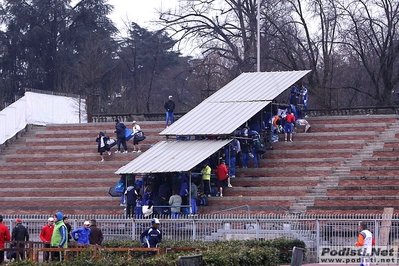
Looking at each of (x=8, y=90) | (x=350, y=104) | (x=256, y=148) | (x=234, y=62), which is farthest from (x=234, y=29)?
(x=256, y=148)

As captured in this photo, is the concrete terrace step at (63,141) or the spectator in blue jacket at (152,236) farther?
the concrete terrace step at (63,141)

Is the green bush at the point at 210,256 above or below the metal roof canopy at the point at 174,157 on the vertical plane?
below

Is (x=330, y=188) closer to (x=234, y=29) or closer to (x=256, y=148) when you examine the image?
(x=256, y=148)

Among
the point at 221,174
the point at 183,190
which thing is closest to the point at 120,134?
the point at 221,174

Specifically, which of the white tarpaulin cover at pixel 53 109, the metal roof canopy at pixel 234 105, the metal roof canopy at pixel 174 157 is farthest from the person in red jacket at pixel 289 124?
the white tarpaulin cover at pixel 53 109

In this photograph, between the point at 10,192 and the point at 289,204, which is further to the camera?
the point at 10,192

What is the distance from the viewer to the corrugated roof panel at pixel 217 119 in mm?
40281

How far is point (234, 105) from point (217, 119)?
168 cm

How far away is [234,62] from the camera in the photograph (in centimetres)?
6762

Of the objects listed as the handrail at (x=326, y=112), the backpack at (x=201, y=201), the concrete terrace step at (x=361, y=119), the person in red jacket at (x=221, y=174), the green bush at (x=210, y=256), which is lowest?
the green bush at (x=210, y=256)

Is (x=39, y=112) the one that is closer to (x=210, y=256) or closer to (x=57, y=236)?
(x=57, y=236)

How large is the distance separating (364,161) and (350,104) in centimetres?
2207

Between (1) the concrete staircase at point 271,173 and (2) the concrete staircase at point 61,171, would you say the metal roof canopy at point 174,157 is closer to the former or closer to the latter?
(1) the concrete staircase at point 271,173

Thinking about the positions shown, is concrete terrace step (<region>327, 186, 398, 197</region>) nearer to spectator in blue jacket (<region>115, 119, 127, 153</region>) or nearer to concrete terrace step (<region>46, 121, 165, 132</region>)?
spectator in blue jacket (<region>115, 119, 127, 153</region>)
